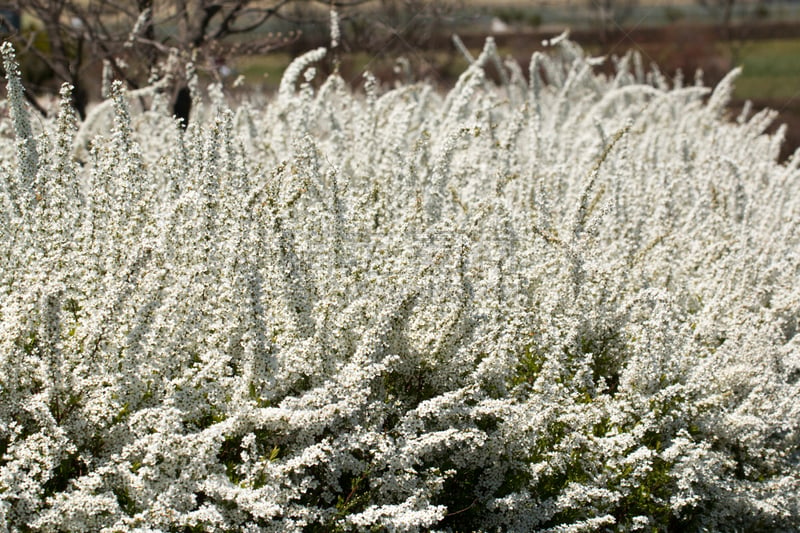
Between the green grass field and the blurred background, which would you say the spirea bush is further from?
the green grass field

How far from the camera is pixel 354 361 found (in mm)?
3072

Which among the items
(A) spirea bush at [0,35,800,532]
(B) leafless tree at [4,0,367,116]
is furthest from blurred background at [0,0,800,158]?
(A) spirea bush at [0,35,800,532]

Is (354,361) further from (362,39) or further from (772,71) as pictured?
(772,71)

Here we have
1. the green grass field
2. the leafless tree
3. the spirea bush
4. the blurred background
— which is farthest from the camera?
the green grass field

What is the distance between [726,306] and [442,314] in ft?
5.54

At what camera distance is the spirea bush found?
2.84 metres

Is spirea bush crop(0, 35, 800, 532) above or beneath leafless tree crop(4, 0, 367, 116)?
beneath

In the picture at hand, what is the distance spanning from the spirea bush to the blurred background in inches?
86.6

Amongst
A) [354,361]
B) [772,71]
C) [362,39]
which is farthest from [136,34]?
[772,71]

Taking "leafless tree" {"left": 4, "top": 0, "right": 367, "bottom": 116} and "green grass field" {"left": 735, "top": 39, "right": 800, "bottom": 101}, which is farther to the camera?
"green grass field" {"left": 735, "top": 39, "right": 800, "bottom": 101}

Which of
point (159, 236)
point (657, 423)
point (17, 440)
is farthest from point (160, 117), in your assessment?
point (657, 423)

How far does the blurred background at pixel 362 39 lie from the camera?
7.52m

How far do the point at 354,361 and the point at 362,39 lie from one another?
739cm

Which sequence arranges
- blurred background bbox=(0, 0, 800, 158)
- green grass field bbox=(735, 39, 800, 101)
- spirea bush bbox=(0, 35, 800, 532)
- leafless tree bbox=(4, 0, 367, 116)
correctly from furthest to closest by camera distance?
green grass field bbox=(735, 39, 800, 101) → blurred background bbox=(0, 0, 800, 158) → leafless tree bbox=(4, 0, 367, 116) → spirea bush bbox=(0, 35, 800, 532)
